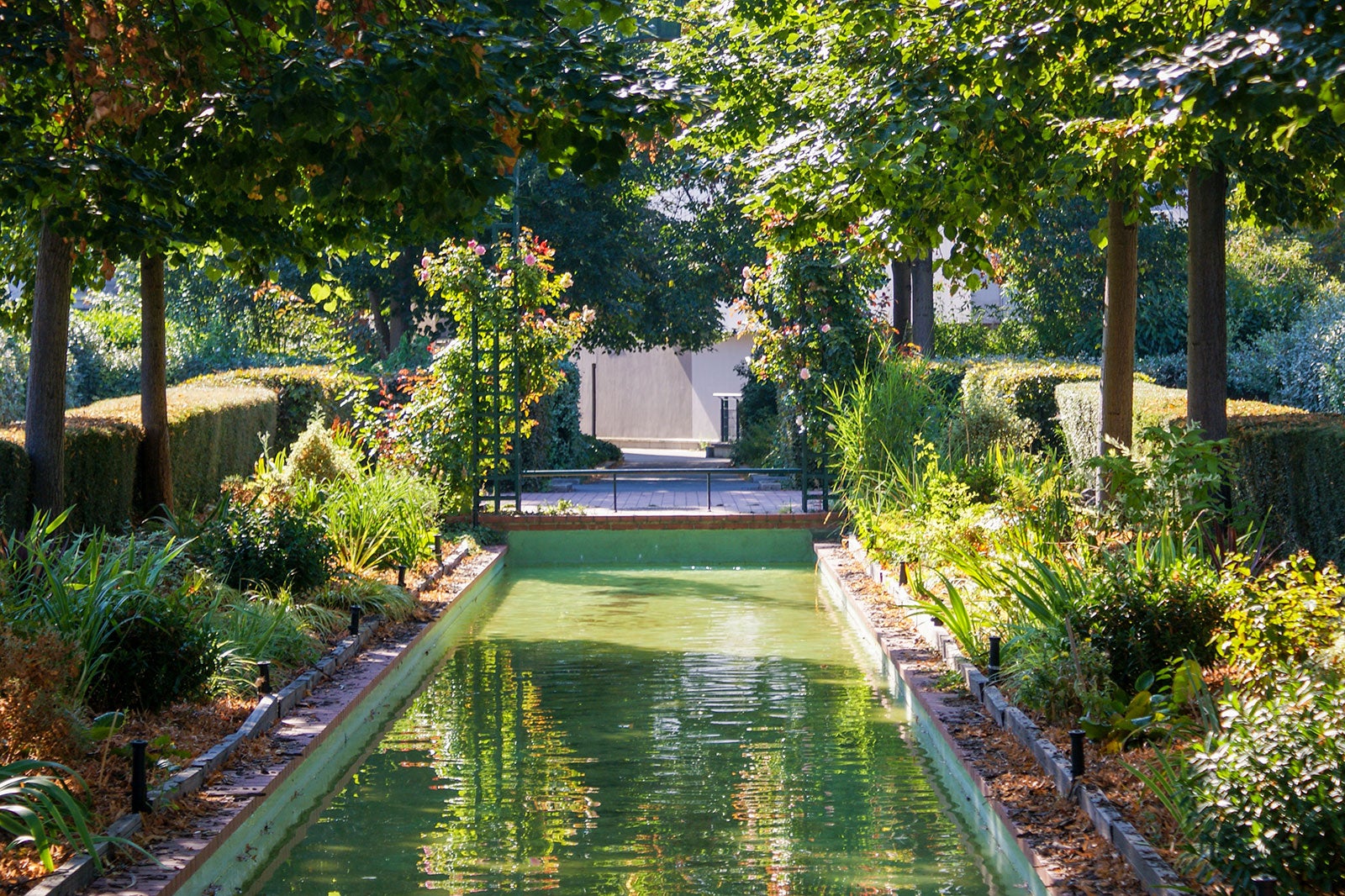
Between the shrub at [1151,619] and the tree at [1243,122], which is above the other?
the tree at [1243,122]

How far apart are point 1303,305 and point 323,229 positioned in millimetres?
18637

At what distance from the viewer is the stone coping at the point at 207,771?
4.61 metres

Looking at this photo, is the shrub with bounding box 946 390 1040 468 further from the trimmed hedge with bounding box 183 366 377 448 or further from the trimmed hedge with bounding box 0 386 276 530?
the trimmed hedge with bounding box 183 366 377 448

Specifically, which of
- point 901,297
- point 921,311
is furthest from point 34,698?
point 901,297

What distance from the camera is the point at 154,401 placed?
35.0 ft

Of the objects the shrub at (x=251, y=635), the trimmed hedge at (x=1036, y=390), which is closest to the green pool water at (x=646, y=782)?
the shrub at (x=251, y=635)

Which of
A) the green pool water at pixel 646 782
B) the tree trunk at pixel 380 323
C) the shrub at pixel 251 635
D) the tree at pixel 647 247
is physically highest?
the tree at pixel 647 247

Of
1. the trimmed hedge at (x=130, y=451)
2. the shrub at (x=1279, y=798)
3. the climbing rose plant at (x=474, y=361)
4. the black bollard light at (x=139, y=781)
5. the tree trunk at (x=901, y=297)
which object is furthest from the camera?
the tree trunk at (x=901, y=297)

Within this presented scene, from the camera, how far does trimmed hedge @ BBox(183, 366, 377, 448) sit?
17.6m

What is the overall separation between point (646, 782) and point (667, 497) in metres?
12.6

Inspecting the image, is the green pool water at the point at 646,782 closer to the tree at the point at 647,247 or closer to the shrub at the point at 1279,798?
the shrub at the point at 1279,798

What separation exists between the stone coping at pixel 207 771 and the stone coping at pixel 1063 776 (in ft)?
11.1

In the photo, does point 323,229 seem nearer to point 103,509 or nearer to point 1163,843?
point 103,509

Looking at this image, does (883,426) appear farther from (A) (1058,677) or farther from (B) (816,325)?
(A) (1058,677)
